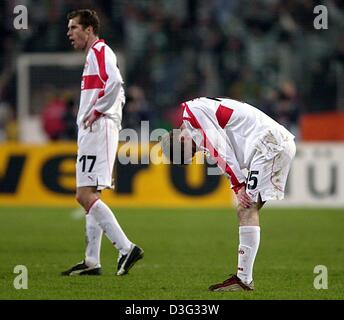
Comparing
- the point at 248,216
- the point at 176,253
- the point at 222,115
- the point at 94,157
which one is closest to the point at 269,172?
the point at 248,216

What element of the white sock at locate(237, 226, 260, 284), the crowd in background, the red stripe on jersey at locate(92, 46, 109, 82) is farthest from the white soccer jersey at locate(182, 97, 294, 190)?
the crowd in background

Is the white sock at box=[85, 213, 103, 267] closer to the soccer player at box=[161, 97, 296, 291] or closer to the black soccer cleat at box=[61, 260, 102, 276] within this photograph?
the black soccer cleat at box=[61, 260, 102, 276]

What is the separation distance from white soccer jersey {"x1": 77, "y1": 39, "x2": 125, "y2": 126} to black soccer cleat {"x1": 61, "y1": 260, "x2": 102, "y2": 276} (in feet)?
4.50

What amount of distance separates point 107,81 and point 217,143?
1839 millimetres

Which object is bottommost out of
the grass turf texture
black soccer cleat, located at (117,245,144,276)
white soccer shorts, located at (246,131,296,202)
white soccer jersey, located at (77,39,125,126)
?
the grass turf texture

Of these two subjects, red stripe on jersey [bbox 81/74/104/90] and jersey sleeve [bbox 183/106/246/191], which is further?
red stripe on jersey [bbox 81/74/104/90]

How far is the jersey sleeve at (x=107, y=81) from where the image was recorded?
1022 centimetres

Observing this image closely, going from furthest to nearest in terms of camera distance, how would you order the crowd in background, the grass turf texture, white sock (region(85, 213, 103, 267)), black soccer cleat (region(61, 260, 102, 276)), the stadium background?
the crowd in background → the stadium background → white sock (region(85, 213, 103, 267)) → black soccer cleat (region(61, 260, 102, 276)) → the grass turf texture

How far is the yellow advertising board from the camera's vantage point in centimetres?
1964

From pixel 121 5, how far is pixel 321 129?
5.87 m

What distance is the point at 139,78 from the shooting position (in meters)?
25.2

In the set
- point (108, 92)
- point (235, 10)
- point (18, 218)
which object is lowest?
point (18, 218)
